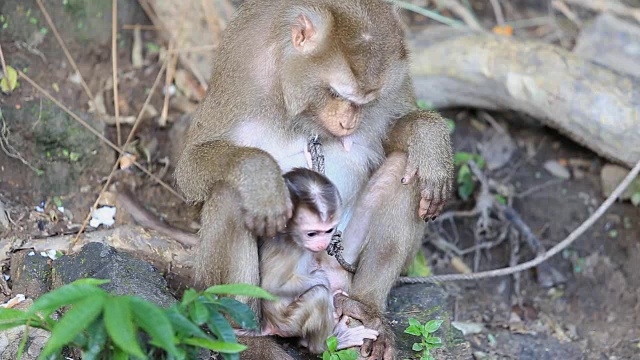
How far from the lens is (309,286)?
168 inches

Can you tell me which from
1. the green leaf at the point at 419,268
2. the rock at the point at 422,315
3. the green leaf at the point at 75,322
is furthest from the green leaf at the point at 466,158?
the green leaf at the point at 75,322

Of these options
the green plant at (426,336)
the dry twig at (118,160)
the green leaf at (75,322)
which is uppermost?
the green leaf at (75,322)

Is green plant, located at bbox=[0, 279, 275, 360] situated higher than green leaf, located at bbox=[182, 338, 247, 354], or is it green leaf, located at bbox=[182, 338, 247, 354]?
green plant, located at bbox=[0, 279, 275, 360]

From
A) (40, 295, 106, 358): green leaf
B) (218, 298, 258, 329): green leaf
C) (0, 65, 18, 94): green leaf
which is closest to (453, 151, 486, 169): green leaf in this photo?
(0, 65, 18, 94): green leaf

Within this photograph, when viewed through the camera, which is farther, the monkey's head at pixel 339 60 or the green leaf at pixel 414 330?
the green leaf at pixel 414 330

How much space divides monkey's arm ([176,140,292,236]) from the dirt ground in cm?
49

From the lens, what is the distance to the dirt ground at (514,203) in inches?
204

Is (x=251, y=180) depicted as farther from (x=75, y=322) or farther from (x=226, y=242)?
(x=75, y=322)

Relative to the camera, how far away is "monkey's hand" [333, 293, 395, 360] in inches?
161

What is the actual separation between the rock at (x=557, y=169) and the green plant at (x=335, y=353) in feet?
10.1

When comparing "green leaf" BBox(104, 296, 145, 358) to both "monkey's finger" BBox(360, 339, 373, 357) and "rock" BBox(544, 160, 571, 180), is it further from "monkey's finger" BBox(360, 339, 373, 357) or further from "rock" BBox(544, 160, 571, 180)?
"rock" BBox(544, 160, 571, 180)

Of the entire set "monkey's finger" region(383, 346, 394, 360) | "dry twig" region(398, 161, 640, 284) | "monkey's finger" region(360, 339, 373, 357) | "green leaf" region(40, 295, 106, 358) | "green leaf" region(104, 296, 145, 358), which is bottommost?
"dry twig" region(398, 161, 640, 284)

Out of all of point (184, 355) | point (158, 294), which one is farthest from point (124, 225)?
point (184, 355)

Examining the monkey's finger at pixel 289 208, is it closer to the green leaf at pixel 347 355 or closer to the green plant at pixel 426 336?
the green leaf at pixel 347 355
